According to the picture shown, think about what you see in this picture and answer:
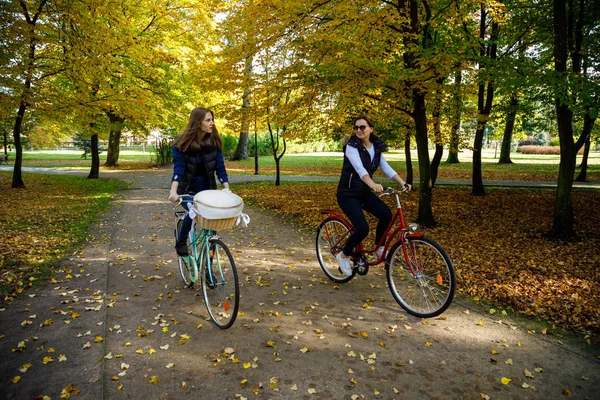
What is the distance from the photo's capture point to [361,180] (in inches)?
180

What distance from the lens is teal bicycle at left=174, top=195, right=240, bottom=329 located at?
12.2 ft

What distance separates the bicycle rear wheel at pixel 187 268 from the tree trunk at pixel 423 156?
5.35m

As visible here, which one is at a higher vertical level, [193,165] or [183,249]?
[193,165]

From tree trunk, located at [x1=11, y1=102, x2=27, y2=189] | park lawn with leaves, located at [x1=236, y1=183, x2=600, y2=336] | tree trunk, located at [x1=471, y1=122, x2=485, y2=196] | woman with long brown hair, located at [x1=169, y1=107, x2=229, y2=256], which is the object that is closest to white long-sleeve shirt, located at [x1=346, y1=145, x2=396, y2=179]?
woman with long brown hair, located at [x1=169, y1=107, x2=229, y2=256]

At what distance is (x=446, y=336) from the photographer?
3.73 metres

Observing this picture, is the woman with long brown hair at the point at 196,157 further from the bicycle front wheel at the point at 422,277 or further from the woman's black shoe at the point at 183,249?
the bicycle front wheel at the point at 422,277

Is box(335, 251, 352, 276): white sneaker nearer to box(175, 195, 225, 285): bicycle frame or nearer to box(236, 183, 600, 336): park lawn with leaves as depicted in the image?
box(236, 183, 600, 336): park lawn with leaves

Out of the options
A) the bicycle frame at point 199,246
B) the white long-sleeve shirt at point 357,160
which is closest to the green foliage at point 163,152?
the bicycle frame at point 199,246

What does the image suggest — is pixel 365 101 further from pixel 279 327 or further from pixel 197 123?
pixel 279 327

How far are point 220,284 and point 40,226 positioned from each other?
6.58m

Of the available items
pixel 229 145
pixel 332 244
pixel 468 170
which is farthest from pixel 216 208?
pixel 229 145

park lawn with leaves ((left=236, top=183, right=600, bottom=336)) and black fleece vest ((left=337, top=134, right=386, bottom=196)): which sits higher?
black fleece vest ((left=337, top=134, right=386, bottom=196))

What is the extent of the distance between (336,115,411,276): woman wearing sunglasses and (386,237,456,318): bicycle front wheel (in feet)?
1.14

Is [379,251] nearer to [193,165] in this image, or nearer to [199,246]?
[199,246]
